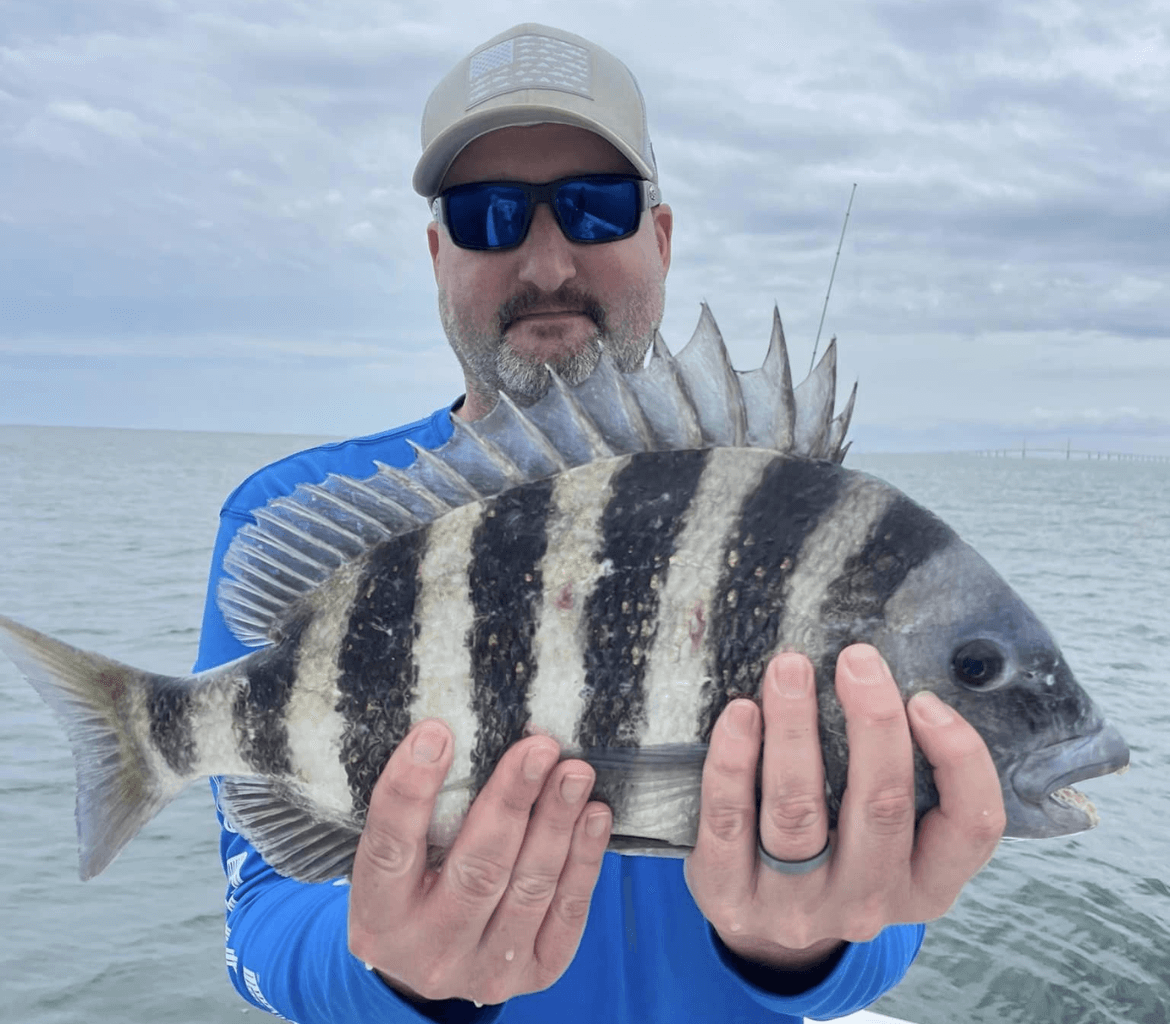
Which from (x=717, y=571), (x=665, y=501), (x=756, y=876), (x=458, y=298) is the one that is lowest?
(x=756, y=876)

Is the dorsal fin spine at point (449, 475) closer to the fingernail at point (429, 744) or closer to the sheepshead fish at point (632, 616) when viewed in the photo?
the sheepshead fish at point (632, 616)

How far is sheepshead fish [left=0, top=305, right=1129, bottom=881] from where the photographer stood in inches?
64.0

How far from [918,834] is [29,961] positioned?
6.76 meters

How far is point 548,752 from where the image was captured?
162cm

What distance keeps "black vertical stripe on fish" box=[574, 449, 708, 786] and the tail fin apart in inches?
34.6

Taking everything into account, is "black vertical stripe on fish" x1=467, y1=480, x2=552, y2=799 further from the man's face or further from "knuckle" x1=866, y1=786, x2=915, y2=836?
the man's face

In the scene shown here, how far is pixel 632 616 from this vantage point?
162cm

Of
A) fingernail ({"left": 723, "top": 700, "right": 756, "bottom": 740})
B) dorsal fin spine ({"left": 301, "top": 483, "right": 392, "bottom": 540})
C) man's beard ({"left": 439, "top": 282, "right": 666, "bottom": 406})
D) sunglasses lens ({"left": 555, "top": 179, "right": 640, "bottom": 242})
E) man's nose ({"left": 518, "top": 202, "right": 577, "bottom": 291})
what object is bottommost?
fingernail ({"left": 723, "top": 700, "right": 756, "bottom": 740})

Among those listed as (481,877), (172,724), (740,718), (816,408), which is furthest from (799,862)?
(172,724)

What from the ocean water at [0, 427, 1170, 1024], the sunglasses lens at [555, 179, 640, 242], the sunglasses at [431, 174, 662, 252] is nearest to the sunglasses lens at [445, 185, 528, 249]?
the sunglasses at [431, 174, 662, 252]

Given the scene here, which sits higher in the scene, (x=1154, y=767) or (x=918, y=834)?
(x=918, y=834)

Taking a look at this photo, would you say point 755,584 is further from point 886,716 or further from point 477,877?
point 477,877

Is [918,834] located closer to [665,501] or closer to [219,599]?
[665,501]

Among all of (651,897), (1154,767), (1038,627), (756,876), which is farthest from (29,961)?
(1154,767)
